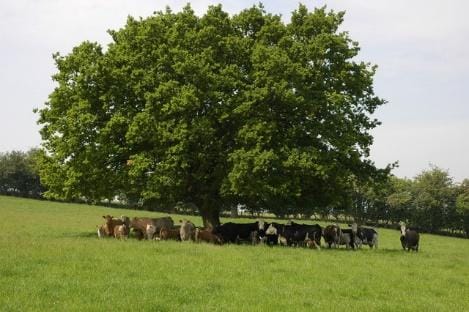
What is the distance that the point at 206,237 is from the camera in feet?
97.1

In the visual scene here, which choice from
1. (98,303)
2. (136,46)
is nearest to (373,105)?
(136,46)

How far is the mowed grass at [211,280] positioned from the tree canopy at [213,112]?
611 cm

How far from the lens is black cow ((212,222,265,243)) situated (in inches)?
1225

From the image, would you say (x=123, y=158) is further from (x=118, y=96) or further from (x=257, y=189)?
(x=257, y=189)

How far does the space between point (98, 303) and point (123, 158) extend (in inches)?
786

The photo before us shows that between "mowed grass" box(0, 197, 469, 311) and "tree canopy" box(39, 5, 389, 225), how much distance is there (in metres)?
6.11

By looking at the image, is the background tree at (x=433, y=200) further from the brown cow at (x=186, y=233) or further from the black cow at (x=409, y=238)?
the brown cow at (x=186, y=233)

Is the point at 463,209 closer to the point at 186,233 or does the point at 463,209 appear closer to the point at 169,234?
the point at 186,233

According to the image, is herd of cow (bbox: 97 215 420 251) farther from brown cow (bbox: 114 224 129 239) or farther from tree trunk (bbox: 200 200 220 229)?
tree trunk (bbox: 200 200 220 229)

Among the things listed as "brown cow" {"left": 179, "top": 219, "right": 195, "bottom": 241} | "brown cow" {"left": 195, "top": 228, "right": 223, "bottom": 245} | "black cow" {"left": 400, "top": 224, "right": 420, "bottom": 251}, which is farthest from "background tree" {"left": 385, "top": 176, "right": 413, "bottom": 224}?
"brown cow" {"left": 195, "top": 228, "right": 223, "bottom": 245}

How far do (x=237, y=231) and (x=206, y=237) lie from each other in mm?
2522

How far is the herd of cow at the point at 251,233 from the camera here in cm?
3020

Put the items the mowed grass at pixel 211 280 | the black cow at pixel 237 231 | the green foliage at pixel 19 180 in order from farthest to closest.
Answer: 1. the green foliage at pixel 19 180
2. the black cow at pixel 237 231
3. the mowed grass at pixel 211 280

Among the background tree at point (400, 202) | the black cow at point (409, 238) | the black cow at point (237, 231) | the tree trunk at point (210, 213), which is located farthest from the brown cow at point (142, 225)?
the background tree at point (400, 202)
